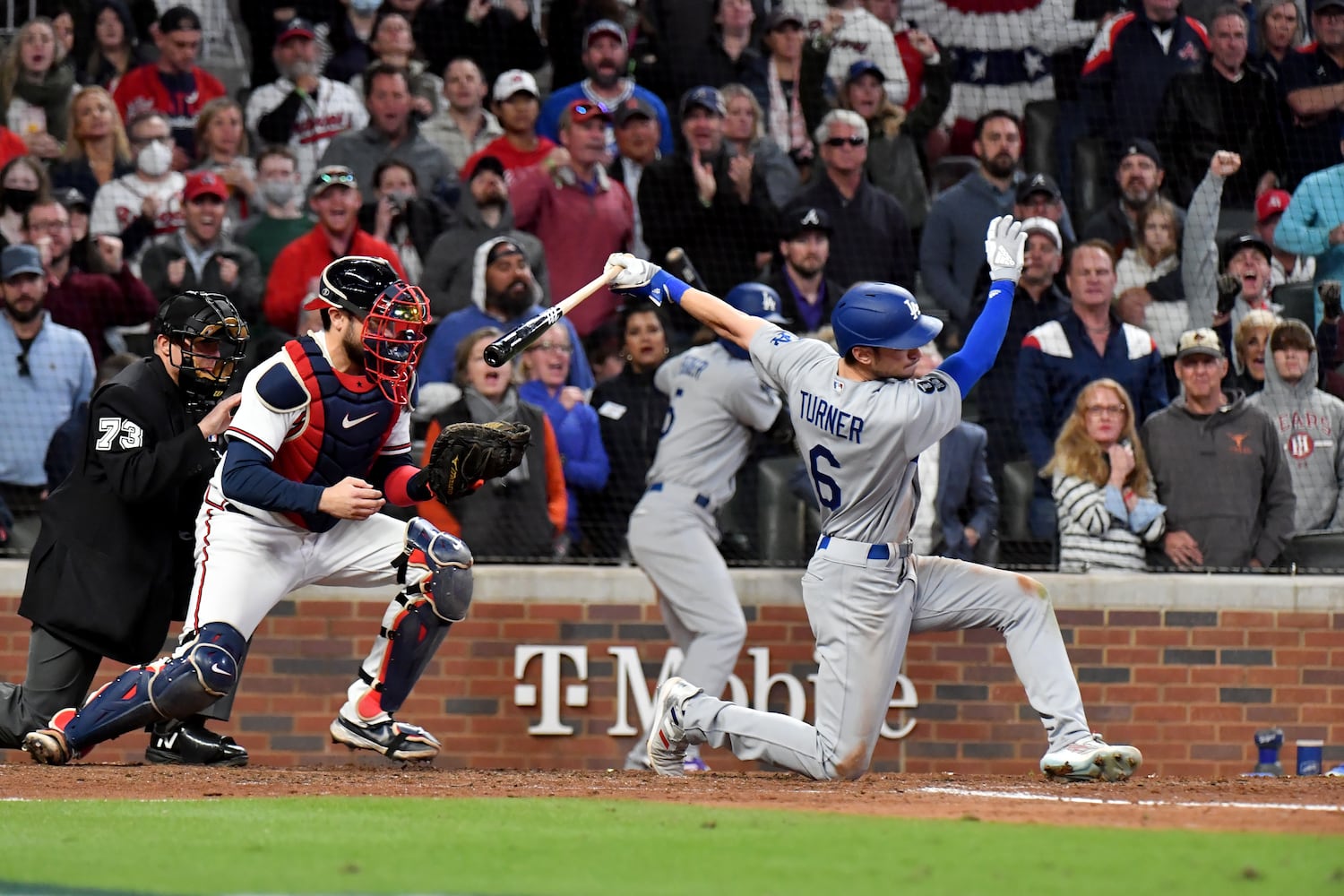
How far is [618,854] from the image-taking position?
448 centimetres

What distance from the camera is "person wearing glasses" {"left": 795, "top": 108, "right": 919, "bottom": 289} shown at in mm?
9328

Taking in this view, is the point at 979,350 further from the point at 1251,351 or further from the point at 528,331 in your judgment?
the point at 1251,351

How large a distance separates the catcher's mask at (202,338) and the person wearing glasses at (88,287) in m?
2.34

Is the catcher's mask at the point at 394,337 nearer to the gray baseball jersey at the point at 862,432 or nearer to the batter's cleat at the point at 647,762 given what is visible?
the gray baseball jersey at the point at 862,432

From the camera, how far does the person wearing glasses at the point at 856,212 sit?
933 cm

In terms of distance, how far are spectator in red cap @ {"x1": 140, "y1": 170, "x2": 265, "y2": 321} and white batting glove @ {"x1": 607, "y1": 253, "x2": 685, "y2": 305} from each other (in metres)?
3.31

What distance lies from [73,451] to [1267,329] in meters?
5.67

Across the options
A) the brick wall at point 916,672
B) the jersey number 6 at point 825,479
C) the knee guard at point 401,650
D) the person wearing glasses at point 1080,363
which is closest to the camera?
the jersey number 6 at point 825,479

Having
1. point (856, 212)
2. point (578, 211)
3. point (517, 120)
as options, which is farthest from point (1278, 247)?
point (517, 120)

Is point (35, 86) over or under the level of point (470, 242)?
over

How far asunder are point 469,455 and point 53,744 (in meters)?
1.71

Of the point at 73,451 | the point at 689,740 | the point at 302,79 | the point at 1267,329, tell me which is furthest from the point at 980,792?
the point at 302,79

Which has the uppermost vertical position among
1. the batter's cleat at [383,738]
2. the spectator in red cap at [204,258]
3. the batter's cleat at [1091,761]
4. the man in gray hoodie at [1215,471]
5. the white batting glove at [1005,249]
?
the spectator in red cap at [204,258]

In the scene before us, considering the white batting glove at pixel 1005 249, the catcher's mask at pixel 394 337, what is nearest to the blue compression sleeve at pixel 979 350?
the white batting glove at pixel 1005 249
